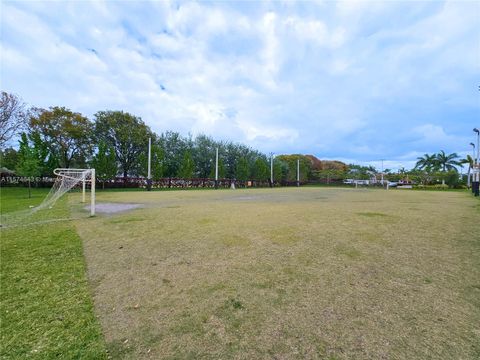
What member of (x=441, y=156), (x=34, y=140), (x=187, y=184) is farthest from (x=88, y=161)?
(x=441, y=156)

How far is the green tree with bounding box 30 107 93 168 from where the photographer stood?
24.6m

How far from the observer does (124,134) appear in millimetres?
29500

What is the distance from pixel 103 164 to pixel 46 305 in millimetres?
24419

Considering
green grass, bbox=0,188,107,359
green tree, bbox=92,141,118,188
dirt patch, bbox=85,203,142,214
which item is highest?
green tree, bbox=92,141,118,188

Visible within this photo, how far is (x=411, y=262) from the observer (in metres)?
3.71

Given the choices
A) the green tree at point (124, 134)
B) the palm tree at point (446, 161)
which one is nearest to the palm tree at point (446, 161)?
the palm tree at point (446, 161)

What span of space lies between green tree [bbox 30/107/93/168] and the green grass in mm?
25257

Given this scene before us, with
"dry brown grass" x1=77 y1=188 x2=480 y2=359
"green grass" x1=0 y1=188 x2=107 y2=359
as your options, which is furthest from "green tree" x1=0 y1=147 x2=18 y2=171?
"dry brown grass" x1=77 y1=188 x2=480 y2=359

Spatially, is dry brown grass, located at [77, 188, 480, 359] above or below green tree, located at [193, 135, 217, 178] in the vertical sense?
below

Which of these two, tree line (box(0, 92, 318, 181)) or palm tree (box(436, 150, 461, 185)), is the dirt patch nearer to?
tree line (box(0, 92, 318, 181))

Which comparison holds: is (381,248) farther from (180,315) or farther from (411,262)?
(180,315)

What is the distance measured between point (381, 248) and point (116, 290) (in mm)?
4118

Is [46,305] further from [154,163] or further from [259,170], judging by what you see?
[259,170]

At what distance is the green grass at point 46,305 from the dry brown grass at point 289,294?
6.6 inches
